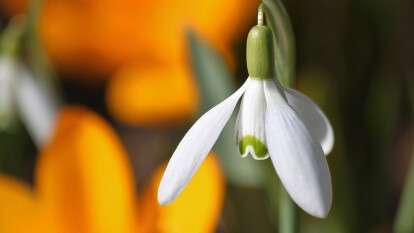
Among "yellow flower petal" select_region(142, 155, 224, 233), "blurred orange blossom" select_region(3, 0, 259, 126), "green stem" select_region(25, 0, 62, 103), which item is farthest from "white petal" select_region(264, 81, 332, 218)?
"blurred orange blossom" select_region(3, 0, 259, 126)

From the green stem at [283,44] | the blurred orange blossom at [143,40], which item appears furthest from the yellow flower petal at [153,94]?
the green stem at [283,44]

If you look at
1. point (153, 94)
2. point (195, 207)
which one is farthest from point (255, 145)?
point (153, 94)

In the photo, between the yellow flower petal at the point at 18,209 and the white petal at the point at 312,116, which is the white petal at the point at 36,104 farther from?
the white petal at the point at 312,116

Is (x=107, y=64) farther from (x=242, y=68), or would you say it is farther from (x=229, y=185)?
(x=229, y=185)

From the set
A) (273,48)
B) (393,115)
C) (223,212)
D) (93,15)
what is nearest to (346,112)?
(393,115)

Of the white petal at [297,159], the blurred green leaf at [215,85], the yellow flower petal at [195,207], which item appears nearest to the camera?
the white petal at [297,159]

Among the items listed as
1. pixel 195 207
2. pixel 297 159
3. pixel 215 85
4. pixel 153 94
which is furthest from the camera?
pixel 153 94

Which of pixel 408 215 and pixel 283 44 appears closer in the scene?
pixel 283 44

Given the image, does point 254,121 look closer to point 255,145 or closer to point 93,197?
point 255,145
